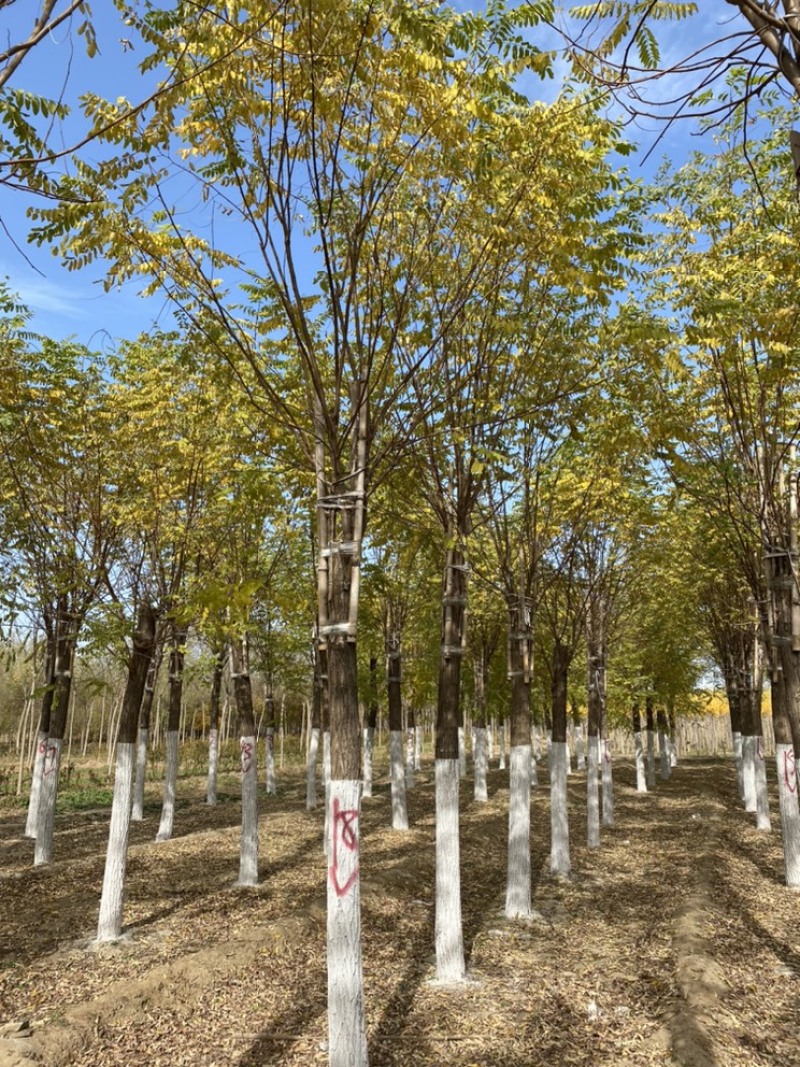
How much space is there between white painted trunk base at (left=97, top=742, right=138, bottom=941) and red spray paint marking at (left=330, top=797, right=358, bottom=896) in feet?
17.2

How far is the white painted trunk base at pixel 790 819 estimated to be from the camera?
12.4 m

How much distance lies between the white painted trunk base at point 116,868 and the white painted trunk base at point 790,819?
33.1 feet

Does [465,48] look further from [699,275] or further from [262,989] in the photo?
[262,989]

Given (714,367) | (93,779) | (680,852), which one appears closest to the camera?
(714,367)

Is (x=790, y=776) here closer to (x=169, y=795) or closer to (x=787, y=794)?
(x=787, y=794)

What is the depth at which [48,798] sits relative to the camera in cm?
1333

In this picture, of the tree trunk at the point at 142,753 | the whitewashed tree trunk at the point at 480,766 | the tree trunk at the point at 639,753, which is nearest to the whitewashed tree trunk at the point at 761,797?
the tree trunk at the point at 639,753

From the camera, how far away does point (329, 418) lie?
597 centimetres

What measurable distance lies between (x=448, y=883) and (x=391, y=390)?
5.70 m

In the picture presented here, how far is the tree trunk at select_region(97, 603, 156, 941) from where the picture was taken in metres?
9.23

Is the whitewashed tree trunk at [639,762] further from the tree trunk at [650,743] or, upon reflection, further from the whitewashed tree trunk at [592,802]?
the whitewashed tree trunk at [592,802]

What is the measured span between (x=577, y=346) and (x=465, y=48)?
4.45 meters

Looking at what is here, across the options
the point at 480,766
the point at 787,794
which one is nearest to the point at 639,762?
the point at 480,766

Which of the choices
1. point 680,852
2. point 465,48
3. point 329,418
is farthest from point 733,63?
point 680,852
